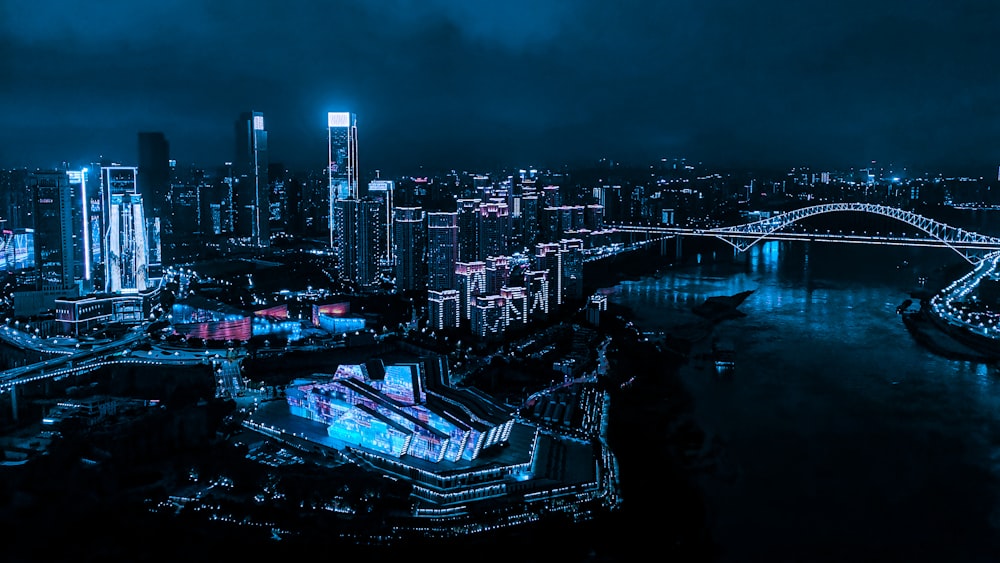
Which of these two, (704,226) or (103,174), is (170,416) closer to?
(103,174)

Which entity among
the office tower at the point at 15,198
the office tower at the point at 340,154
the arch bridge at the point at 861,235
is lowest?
the arch bridge at the point at 861,235

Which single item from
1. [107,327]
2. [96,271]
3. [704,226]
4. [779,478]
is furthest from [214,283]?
[704,226]

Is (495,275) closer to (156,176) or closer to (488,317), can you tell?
(488,317)

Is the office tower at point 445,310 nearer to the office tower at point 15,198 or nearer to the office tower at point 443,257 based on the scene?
the office tower at point 443,257

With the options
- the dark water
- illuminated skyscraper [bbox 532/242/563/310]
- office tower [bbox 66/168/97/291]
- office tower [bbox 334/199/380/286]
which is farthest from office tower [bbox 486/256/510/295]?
office tower [bbox 66/168/97/291]

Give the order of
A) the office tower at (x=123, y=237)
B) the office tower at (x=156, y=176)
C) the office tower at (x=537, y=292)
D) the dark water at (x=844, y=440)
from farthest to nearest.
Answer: the office tower at (x=156, y=176) → the office tower at (x=123, y=237) → the office tower at (x=537, y=292) → the dark water at (x=844, y=440)

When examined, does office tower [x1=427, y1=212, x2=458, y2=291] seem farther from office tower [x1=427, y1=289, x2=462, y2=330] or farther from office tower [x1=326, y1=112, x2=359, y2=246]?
office tower [x1=326, y1=112, x2=359, y2=246]

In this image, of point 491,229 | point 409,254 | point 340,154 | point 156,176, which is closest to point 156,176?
point 156,176

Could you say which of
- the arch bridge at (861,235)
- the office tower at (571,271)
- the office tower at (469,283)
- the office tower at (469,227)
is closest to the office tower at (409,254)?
the office tower at (469,227)
